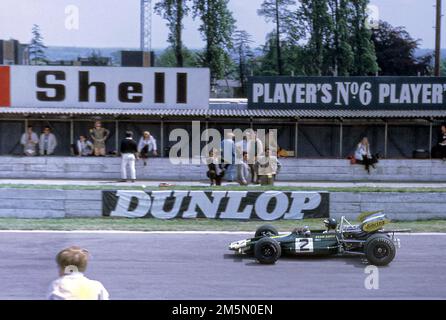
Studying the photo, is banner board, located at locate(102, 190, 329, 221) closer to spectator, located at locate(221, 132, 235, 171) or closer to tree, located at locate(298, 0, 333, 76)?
spectator, located at locate(221, 132, 235, 171)

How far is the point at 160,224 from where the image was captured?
13906 millimetres

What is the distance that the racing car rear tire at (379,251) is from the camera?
985cm

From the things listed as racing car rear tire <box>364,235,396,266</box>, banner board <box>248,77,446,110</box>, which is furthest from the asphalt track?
banner board <box>248,77,446,110</box>

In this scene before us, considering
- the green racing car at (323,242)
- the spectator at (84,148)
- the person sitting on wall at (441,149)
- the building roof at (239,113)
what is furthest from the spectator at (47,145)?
the green racing car at (323,242)

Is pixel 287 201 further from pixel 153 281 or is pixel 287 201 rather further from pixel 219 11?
pixel 219 11

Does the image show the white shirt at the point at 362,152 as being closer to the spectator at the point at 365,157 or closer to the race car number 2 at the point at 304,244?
the spectator at the point at 365,157

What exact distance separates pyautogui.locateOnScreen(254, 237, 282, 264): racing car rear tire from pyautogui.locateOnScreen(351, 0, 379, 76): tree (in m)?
26.3

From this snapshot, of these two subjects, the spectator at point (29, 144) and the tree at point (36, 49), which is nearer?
the spectator at point (29, 144)

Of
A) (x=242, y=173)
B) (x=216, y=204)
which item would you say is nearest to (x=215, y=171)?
(x=242, y=173)

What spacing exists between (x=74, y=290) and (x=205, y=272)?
5.25 meters

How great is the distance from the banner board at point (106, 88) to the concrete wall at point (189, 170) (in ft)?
14.6

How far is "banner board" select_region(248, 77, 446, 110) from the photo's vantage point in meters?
24.9

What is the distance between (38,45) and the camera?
4078 centimetres

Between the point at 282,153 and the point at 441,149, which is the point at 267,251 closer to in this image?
the point at 441,149
